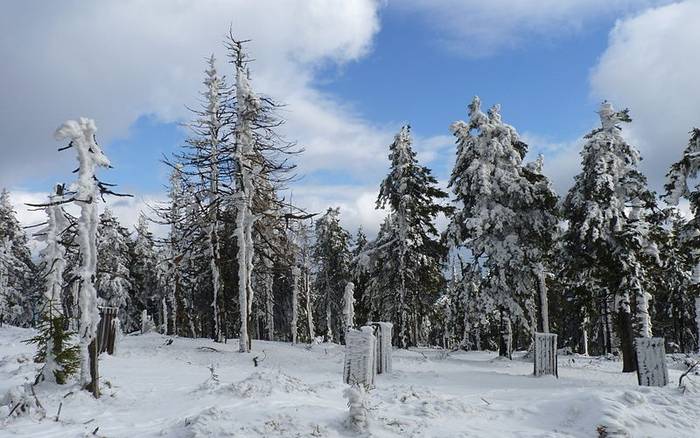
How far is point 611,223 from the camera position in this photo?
61.4 ft

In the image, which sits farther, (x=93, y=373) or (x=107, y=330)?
(x=107, y=330)

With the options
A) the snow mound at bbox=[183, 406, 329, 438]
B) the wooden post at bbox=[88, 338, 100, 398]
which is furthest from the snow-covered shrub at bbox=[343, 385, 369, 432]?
the wooden post at bbox=[88, 338, 100, 398]

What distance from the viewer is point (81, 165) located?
9523 mm

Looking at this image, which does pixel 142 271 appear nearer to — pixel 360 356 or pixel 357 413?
pixel 360 356

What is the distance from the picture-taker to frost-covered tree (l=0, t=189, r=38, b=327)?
3556 cm

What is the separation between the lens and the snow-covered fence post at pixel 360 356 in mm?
11805

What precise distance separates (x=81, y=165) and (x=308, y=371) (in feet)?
30.3

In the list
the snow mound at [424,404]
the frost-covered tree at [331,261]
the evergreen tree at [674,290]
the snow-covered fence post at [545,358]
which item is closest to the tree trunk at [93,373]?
the snow mound at [424,404]

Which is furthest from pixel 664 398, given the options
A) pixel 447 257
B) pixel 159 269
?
pixel 159 269

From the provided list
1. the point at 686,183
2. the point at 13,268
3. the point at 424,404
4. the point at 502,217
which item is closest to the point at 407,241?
the point at 502,217

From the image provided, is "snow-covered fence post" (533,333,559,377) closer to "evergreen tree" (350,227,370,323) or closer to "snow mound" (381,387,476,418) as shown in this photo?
"snow mound" (381,387,476,418)

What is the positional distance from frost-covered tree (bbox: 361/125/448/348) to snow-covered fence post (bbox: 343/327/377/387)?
568 inches

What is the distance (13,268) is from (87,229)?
3500 cm

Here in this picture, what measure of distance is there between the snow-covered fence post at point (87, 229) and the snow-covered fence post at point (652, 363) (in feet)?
39.0
